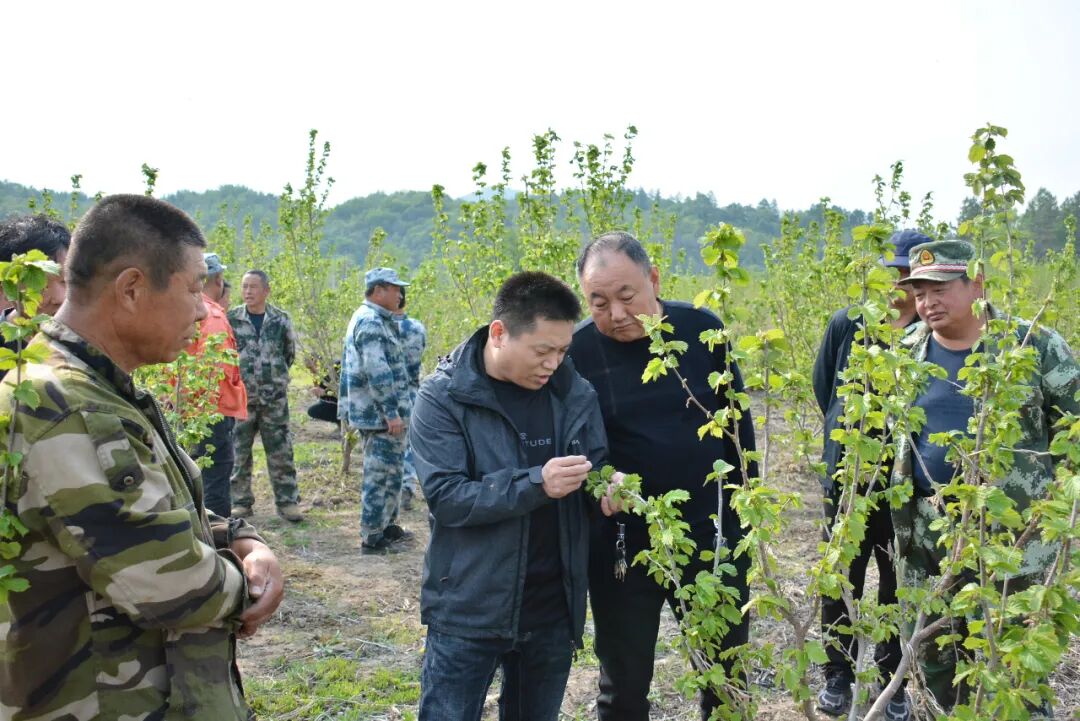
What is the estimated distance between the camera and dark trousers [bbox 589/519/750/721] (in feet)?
9.30

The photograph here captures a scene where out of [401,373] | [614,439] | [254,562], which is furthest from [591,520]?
[401,373]

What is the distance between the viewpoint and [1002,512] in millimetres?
1838

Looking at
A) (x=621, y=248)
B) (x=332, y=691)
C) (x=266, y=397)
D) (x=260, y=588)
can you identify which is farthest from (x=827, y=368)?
(x=266, y=397)

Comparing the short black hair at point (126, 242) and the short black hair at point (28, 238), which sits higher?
the short black hair at point (28, 238)

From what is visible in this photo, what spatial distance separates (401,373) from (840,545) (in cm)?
503

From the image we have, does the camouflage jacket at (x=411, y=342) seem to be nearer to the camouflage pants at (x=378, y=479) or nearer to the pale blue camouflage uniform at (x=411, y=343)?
the pale blue camouflage uniform at (x=411, y=343)

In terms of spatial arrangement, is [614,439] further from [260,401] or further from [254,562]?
[260,401]

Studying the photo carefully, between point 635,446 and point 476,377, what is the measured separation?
0.71 metres

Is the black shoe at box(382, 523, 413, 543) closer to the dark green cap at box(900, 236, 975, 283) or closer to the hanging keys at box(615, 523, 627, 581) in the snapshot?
the hanging keys at box(615, 523, 627, 581)

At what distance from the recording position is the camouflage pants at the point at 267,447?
673 centimetres

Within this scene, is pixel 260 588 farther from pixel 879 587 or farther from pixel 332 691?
pixel 879 587

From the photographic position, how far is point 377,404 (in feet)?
20.4


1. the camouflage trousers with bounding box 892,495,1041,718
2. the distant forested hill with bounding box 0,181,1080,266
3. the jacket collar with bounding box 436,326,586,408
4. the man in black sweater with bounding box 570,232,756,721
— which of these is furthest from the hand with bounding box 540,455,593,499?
the distant forested hill with bounding box 0,181,1080,266

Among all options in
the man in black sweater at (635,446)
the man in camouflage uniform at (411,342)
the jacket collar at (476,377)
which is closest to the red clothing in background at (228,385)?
the man in camouflage uniform at (411,342)
